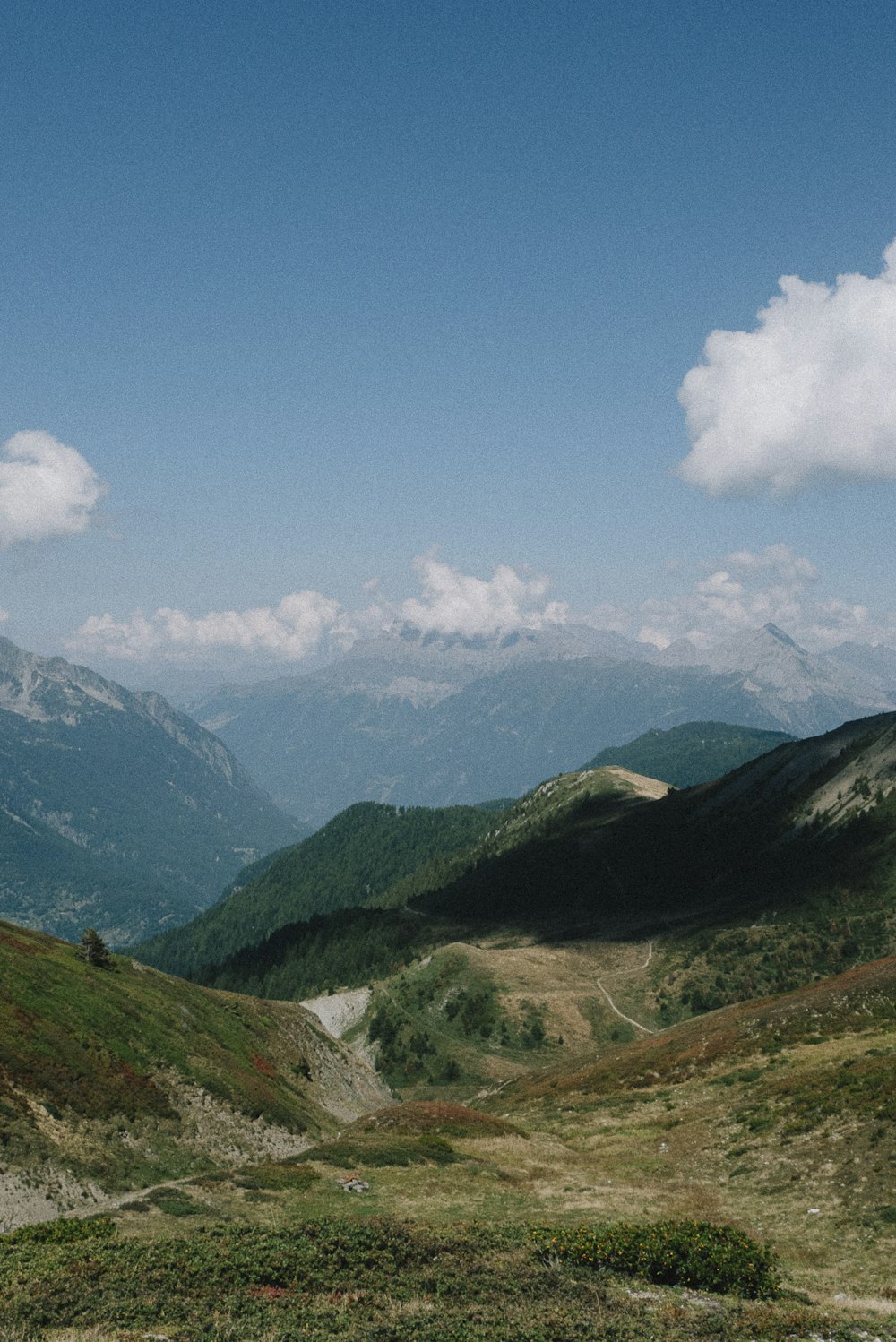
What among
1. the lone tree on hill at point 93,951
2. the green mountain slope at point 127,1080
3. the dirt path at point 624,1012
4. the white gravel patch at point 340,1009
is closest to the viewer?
the green mountain slope at point 127,1080

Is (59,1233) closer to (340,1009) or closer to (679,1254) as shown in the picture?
(679,1254)

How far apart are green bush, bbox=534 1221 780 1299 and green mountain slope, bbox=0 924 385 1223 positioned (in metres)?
26.0

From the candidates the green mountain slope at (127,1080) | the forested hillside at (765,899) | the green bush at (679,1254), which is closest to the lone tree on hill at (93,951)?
the green mountain slope at (127,1080)

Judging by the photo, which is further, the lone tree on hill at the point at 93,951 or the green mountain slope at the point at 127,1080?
the lone tree on hill at the point at 93,951

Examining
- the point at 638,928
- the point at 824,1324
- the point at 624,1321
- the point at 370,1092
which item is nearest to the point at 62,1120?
the point at 624,1321

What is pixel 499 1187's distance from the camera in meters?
40.8

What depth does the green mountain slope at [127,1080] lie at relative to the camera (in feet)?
134

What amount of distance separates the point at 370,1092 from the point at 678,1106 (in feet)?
193

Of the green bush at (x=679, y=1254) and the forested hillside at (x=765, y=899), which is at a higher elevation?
the green bush at (x=679, y=1254)

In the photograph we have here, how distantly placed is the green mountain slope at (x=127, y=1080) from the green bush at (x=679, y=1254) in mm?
26024

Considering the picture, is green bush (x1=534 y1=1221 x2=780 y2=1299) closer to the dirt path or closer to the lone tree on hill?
the lone tree on hill

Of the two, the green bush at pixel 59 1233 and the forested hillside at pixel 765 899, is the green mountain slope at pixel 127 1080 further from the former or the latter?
the forested hillside at pixel 765 899

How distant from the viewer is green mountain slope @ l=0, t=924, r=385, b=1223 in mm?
40875

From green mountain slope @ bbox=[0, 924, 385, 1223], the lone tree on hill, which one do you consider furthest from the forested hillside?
the lone tree on hill
